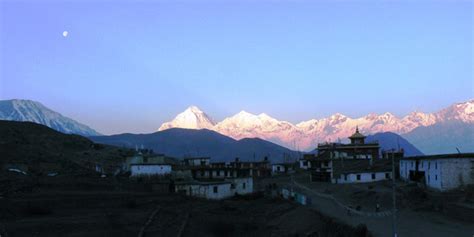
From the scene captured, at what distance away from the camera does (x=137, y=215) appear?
149 ft

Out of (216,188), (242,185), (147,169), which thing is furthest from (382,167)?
(147,169)

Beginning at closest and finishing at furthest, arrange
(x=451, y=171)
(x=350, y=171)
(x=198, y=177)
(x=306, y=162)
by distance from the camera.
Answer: (x=451, y=171), (x=350, y=171), (x=198, y=177), (x=306, y=162)

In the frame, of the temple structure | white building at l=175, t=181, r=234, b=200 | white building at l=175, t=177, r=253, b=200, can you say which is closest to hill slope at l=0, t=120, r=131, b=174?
white building at l=175, t=181, r=234, b=200

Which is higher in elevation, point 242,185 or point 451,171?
point 451,171

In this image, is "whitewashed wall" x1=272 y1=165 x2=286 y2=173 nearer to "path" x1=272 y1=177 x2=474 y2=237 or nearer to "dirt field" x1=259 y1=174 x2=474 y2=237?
"dirt field" x1=259 y1=174 x2=474 y2=237

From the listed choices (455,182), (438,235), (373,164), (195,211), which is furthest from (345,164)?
(438,235)

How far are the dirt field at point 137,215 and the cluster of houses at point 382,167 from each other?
9.24m

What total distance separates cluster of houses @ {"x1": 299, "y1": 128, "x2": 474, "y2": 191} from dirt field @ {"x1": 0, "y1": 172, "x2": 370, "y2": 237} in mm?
9237

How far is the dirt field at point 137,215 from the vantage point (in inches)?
1570

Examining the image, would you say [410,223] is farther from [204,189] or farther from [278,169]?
[278,169]

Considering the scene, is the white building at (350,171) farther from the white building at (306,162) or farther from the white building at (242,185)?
the white building at (242,185)

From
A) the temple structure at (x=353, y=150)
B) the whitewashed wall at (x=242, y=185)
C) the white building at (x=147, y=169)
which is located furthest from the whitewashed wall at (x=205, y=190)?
the temple structure at (x=353, y=150)

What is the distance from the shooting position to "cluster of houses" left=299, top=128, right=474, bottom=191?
51.3m

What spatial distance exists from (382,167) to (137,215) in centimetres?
4015
